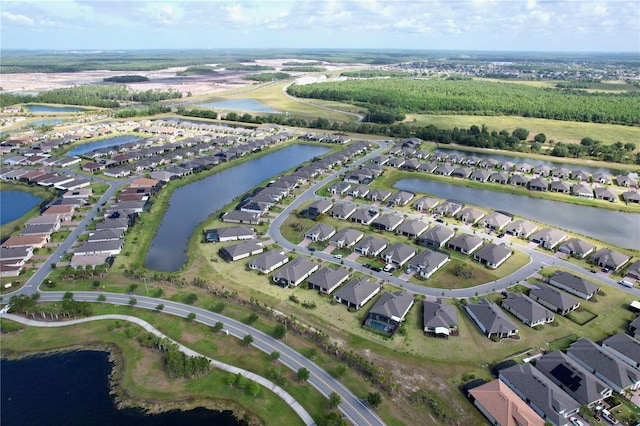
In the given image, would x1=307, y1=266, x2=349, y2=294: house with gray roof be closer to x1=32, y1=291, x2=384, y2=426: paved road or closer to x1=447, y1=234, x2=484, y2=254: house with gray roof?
x1=32, y1=291, x2=384, y2=426: paved road

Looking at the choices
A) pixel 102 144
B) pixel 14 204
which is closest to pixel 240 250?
pixel 14 204

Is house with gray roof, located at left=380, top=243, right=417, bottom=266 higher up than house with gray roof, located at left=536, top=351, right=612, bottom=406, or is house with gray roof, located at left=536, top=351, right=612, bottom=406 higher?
house with gray roof, located at left=380, top=243, right=417, bottom=266

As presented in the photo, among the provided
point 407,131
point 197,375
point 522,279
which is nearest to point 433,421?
point 197,375

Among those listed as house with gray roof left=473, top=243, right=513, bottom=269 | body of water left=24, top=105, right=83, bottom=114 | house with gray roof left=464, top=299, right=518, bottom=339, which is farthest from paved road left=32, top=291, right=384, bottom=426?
body of water left=24, top=105, right=83, bottom=114

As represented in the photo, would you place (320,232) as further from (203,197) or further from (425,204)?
(203,197)

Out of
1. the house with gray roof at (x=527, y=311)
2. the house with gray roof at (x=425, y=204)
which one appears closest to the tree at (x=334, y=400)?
the house with gray roof at (x=527, y=311)

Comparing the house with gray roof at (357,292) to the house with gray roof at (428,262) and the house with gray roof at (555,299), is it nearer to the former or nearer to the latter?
the house with gray roof at (428,262)
